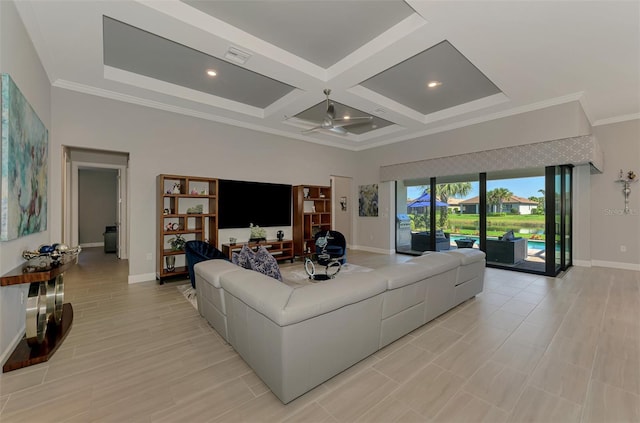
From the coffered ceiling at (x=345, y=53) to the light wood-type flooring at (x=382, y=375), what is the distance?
3.16 m

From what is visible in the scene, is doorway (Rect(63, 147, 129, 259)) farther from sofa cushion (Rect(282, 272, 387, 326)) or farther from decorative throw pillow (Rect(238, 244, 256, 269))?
sofa cushion (Rect(282, 272, 387, 326))

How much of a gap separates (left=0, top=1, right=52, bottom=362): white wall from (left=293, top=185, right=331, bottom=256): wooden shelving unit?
4.40 m

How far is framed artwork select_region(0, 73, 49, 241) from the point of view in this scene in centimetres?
207

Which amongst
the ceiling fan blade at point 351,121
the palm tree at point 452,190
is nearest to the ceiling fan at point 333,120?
the ceiling fan blade at point 351,121

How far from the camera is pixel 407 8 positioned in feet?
9.14

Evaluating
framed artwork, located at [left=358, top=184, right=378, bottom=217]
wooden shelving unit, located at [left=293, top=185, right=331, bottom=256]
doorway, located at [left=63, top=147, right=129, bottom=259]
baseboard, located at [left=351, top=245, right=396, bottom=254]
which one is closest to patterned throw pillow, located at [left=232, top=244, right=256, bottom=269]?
wooden shelving unit, located at [left=293, top=185, right=331, bottom=256]

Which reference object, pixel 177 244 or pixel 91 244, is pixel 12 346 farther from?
pixel 91 244

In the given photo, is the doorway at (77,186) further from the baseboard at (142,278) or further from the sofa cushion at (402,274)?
the sofa cushion at (402,274)

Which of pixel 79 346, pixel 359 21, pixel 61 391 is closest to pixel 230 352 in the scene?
pixel 61 391

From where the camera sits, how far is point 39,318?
2416 mm

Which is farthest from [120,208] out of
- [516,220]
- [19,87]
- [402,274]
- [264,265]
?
[516,220]

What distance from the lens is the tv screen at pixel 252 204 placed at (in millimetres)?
5527

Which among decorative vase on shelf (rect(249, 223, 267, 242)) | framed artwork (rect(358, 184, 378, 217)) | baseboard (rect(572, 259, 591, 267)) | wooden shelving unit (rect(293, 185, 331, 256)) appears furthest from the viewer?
framed artwork (rect(358, 184, 378, 217))

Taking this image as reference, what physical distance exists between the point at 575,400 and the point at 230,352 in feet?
8.61
